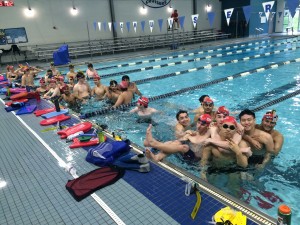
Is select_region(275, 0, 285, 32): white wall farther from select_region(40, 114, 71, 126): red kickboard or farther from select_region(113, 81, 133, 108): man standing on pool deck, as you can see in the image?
select_region(40, 114, 71, 126): red kickboard

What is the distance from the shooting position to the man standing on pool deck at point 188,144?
3566 millimetres

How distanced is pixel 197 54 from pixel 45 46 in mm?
10123

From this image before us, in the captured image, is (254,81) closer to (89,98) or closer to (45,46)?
(89,98)

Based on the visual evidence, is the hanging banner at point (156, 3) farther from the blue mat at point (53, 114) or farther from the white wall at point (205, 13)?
the blue mat at point (53, 114)

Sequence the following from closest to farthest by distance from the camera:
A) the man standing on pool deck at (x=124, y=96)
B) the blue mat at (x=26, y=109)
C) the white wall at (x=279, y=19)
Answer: the blue mat at (x=26, y=109) < the man standing on pool deck at (x=124, y=96) < the white wall at (x=279, y=19)

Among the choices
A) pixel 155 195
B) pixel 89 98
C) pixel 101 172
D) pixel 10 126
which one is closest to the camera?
pixel 155 195

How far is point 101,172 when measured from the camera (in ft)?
10.2

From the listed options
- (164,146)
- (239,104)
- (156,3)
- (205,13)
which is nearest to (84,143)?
(164,146)

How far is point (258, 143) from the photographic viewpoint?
3.49 metres

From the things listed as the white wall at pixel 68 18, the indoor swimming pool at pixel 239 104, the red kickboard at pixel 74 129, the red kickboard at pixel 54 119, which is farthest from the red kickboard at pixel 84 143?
the white wall at pixel 68 18

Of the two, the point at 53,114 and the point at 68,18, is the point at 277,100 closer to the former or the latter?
the point at 53,114

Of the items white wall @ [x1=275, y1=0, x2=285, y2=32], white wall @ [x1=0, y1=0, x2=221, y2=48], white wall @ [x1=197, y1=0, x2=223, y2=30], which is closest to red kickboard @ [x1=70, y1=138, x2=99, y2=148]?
white wall @ [x1=0, y1=0, x2=221, y2=48]

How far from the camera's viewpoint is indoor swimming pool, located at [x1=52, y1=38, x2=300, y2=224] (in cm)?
320

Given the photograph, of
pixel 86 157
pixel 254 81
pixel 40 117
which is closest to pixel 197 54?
pixel 254 81
